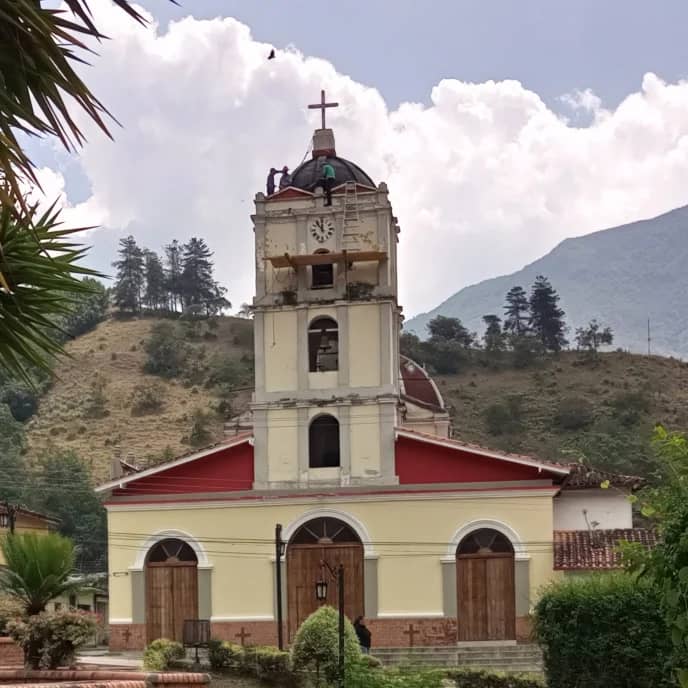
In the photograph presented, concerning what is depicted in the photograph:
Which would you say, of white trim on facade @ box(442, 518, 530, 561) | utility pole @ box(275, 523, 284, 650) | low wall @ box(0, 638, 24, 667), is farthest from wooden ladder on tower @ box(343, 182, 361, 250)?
low wall @ box(0, 638, 24, 667)

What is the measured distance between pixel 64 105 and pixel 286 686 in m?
15.1

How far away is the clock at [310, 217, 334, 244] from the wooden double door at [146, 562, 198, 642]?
864 cm

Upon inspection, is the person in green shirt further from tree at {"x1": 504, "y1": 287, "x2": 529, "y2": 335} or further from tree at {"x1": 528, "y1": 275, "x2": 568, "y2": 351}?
tree at {"x1": 504, "y1": 287, "x2": 529, "y2": 335}

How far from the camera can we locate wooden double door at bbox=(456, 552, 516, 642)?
29.6m

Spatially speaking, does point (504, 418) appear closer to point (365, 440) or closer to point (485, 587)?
point (365, 440)

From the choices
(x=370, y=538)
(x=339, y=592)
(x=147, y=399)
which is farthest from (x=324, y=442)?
(x=147, y=399)

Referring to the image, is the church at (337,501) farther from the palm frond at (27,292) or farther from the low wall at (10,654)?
the palm frond at (27,292)

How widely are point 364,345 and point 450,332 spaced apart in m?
64.7

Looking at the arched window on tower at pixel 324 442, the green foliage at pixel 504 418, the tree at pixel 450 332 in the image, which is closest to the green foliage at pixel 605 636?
the arched window on tower at pixel 324 442

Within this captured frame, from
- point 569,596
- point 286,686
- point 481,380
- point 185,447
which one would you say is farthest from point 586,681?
point 481,380

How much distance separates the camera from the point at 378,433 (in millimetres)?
30906

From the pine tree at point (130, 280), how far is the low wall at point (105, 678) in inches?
3522

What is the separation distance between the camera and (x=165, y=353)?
282ft

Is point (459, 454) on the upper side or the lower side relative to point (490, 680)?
upper
